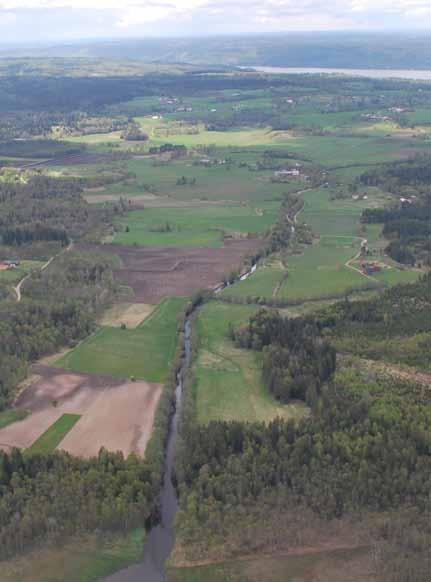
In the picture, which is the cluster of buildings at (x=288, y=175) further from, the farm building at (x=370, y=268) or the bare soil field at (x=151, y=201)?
the farm building at (x=370, y=268)

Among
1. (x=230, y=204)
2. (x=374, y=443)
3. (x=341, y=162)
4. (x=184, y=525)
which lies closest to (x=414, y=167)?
(x=341, y=162)

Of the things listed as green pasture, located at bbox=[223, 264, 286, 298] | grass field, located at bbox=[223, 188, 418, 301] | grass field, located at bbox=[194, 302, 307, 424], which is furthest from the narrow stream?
grass field, located at bbox=[223, 188, 418, 301]

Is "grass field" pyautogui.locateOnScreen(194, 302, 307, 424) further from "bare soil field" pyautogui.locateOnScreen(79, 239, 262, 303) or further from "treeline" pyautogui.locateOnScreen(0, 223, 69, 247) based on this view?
"treeline" pyautogui.locateOnScreen(0, 223, 69, 247)

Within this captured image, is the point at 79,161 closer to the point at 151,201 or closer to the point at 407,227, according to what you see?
the point at 151,201

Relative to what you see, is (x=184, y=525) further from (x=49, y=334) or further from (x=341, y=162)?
(x=341, y=162)

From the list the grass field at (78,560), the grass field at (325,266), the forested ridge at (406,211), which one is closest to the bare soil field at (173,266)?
the grass field at (325,266)

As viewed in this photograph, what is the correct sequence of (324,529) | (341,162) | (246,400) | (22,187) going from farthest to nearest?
(341,162) < (22,187) < (246,400) < (324,529)
